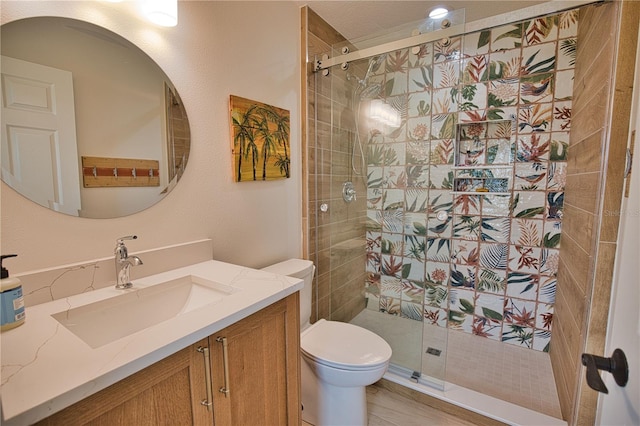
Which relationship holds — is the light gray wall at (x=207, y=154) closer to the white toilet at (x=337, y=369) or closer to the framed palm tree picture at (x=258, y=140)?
the framed palm tree picture at (x=258, y=140)

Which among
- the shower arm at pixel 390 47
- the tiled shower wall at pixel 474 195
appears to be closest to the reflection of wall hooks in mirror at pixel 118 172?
the shower arm at pixel 390 47

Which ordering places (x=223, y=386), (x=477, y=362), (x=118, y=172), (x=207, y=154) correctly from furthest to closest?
(x=477, y=362)
(x=207, y=154)
(x=118, y=172)
(x=223, y=386)

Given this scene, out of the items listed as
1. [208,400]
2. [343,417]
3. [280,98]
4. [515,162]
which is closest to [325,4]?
[280,98]

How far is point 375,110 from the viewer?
2.26m

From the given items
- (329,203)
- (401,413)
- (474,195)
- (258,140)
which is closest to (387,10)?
(258,140)

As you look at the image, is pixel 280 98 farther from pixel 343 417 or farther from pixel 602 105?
pixel 343 417

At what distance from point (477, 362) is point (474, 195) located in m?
1.26

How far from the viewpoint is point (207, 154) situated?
4.62ft

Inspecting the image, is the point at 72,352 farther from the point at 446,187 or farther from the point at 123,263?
the point at 446,187

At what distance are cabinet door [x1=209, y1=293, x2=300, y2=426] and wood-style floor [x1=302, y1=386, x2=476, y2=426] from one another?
2.35 ft

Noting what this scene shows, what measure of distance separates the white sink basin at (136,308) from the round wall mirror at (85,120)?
32cm

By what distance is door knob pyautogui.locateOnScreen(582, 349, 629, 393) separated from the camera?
0.56 metres

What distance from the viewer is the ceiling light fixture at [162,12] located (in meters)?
1.09

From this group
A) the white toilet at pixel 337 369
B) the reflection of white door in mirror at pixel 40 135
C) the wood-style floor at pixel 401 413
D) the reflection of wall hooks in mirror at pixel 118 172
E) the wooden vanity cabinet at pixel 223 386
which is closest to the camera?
the wooden vanity cabinet at pixel 223 386
